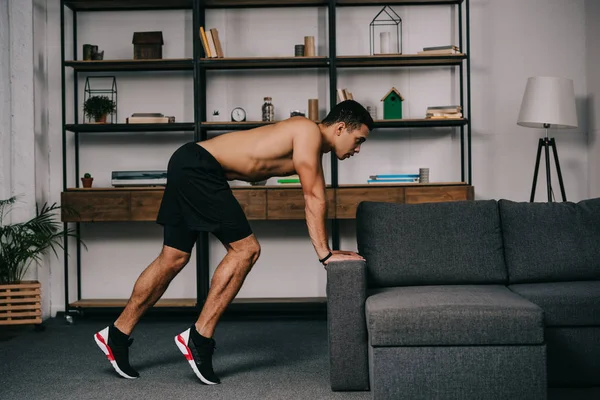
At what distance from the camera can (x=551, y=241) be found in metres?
3.19

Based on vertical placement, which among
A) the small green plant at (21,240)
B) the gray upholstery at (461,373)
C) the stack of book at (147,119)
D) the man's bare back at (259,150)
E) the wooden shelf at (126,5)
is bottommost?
the gray upholstery at (461,373)

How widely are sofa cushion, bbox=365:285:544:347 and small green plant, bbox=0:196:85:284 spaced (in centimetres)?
284

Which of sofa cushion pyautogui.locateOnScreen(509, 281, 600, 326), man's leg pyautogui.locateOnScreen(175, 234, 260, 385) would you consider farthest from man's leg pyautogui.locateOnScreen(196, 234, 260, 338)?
sofa cushion pyautogui.locateOnScreen(509, 281, 600, 326)

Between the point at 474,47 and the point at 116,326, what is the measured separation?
135 inches

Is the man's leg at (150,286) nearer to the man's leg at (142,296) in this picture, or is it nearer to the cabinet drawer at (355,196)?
the man's leg at (142,296)

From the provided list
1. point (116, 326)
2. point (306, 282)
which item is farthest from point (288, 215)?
point (116, 326)

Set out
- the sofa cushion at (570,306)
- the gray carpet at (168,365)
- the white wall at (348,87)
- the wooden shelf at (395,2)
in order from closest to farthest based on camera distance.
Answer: the sofa cushion at (570,306) < the gray carpet at (168,365) < the wooden shelf at (395,2) < the white wall at (348,87)

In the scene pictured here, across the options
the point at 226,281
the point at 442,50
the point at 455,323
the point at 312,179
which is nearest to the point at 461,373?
the point at 455,323

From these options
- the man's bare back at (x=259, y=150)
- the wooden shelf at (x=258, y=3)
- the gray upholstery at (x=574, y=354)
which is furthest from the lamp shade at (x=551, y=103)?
the man's bare back at (x=259, y=150)

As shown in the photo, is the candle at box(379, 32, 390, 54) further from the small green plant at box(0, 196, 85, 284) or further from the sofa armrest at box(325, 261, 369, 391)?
the small green plant at box(0, 196, 85, 284)

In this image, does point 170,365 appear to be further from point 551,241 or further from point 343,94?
point 343,94

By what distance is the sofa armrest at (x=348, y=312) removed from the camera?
2.70 m

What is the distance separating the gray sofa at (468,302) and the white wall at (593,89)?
5.46ft

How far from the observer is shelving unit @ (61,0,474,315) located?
444 cm
